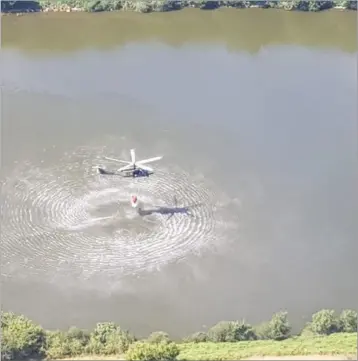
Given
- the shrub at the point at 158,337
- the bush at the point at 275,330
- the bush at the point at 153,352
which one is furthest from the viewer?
the bush at the point at 275,330

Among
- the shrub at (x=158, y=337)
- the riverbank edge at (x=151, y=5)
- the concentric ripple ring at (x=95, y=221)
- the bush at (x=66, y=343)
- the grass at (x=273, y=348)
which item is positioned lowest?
the grass at (x=273, y=348)

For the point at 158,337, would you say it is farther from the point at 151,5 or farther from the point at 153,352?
the point at 151,5

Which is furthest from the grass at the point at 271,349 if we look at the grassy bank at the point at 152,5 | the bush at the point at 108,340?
the grassy bank at the point at 152,5

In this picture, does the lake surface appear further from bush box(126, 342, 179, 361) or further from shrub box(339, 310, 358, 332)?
bush box(126, 342, 179, 361)

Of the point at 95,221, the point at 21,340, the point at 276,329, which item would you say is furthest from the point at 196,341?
the point at 95,221

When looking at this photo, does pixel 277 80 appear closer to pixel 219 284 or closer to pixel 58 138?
pixel 58 138

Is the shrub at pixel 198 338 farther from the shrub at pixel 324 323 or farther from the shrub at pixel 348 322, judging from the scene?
the shrub at pixel 348 322
